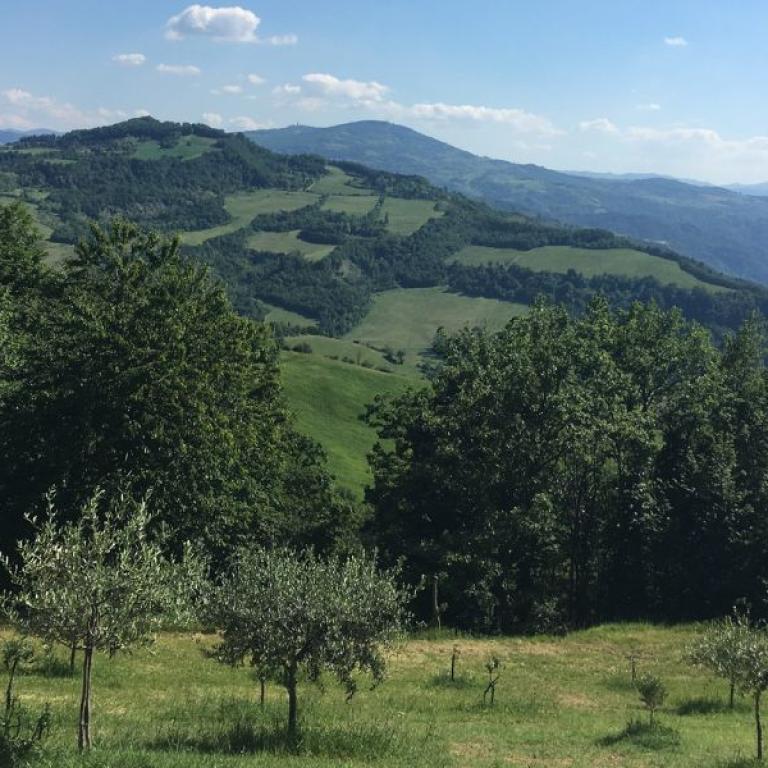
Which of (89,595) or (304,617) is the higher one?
(89,595)

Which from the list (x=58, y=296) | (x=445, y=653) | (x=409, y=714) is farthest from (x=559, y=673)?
(x=58, y=296)

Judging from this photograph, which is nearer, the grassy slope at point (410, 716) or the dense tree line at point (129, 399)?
the grassy slope at point (410, 716)

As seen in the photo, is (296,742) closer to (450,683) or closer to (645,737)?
(645,737)

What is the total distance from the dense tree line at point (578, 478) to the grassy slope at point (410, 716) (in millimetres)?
7375

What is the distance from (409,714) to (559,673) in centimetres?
1040

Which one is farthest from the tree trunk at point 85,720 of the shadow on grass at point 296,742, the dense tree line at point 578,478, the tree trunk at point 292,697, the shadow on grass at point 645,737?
the dense tree line at point 578,478

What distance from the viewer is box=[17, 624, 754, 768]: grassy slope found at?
58.0 feet

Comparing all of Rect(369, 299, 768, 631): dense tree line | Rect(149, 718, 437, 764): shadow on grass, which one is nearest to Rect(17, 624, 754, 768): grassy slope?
Rect(149, 718, 437, 764): shadow on grass

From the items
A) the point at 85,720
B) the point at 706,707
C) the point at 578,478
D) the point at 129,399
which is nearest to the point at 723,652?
the point at 706,707

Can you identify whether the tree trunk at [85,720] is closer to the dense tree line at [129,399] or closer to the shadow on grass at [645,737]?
the shadow on grass at [645,737]

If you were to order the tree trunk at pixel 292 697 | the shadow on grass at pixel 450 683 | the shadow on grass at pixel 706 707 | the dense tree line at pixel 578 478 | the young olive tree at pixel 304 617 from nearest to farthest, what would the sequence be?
1. the young olive tree at pixel 304 617
2. the tree trunk at pixel 292 697
3. the shadow on grass at pixel 706 707
4. the shadow on grass at pixel 450 683
5. the dense tree line at pixel 578 478

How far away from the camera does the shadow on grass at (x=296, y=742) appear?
17.6 m

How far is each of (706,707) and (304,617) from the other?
59.0 ft

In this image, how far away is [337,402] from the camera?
132 meters
